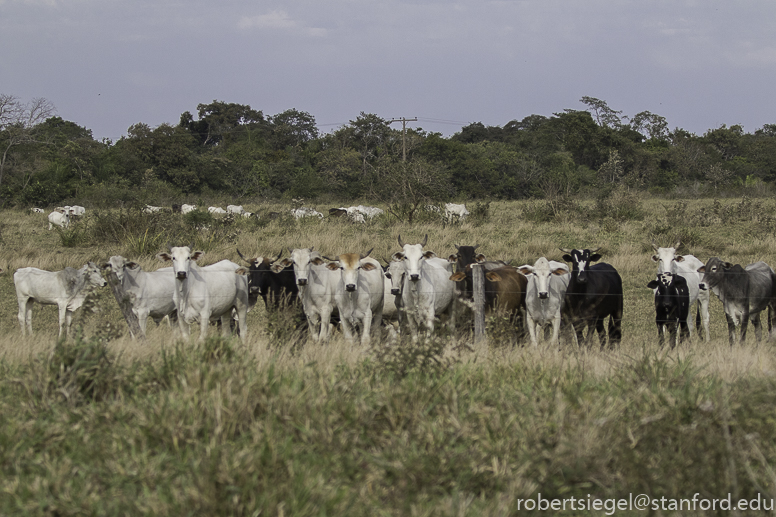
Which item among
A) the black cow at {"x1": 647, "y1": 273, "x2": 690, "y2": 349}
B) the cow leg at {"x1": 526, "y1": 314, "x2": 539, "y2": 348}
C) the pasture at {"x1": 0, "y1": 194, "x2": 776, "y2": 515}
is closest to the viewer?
the pasture at {"x1": 0, "y1": 194, "x2": 776, "y2": 515}

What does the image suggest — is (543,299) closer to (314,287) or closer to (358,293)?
(358,293)

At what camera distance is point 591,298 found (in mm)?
10062

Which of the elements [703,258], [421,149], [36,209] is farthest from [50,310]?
[421,149]

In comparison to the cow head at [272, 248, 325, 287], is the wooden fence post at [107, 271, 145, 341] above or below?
below

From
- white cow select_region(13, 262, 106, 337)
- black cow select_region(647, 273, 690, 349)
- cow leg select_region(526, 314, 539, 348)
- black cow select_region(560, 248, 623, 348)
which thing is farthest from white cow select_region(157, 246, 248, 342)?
black cow select_region(647, 273, 690, 349)

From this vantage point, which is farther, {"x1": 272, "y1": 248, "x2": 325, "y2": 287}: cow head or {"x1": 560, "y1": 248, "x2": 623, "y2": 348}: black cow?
{"x1": 272, "y1": 248, "x2": 325, "y2": 287}: cow head

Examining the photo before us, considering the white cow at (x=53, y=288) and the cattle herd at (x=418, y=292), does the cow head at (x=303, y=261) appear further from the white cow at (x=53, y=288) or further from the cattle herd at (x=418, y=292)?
the white cow at (x=53, y=288)

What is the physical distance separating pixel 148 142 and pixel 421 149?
16865 millimetres

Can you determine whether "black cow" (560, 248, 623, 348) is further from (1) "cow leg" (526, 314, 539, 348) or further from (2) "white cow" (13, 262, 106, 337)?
(2) "white cow" (13, 262, 106, 337)

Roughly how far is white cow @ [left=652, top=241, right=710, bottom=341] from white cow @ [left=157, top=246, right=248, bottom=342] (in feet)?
19.5

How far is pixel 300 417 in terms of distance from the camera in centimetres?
499


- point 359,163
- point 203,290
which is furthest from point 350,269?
point 359,163

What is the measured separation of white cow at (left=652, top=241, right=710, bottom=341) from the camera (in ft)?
33.8

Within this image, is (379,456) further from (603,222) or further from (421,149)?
(421,149)
